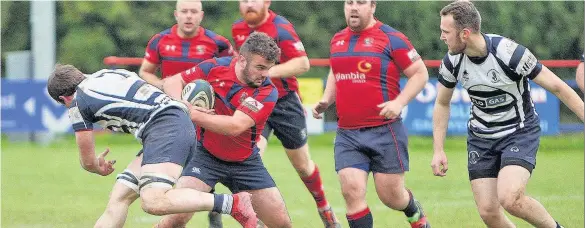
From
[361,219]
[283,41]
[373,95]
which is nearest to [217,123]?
[361,219]

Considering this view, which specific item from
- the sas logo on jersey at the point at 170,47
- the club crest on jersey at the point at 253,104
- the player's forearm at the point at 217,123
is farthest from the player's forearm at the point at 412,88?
the sas logo on jersey at the point at 170,47

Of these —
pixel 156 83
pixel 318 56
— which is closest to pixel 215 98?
pixel 156 83

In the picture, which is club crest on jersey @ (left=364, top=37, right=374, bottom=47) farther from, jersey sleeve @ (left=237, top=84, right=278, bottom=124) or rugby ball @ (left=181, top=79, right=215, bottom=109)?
rugby ball @ (left=181, top=79, right=215, bottom=109)

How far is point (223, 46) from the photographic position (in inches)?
376

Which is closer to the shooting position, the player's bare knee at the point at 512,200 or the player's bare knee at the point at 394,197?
the player's bare knee at the point at 512,200

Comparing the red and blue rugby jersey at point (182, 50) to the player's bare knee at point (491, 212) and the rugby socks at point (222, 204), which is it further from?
the player's bare knee at point (491, 212)

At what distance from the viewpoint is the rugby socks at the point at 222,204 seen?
273 inches

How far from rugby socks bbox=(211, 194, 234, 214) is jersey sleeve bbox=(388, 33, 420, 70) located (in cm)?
188

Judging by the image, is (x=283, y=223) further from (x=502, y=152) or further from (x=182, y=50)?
(x=182, y=50)

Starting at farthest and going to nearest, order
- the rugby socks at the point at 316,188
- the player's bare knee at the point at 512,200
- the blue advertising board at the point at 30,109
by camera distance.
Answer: the blue advertising board at the point at 30,109
the rugby socks at the point at 316,188
the player's bare knee at the point at 512,200

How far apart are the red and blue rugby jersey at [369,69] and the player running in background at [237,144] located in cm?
Result: 81

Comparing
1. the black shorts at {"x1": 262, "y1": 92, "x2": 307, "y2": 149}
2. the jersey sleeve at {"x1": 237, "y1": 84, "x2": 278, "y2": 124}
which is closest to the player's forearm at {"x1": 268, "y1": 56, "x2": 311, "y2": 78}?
the black shorts at {"x1": 262, "y1": 92, "x2": 307, "y2": 149}

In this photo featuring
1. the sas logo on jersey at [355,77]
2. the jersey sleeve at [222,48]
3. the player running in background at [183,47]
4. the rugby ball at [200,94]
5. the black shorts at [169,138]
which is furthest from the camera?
the jersey sleeve at [222,48]

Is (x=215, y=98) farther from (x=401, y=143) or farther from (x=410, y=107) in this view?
(x=410, y=107)
